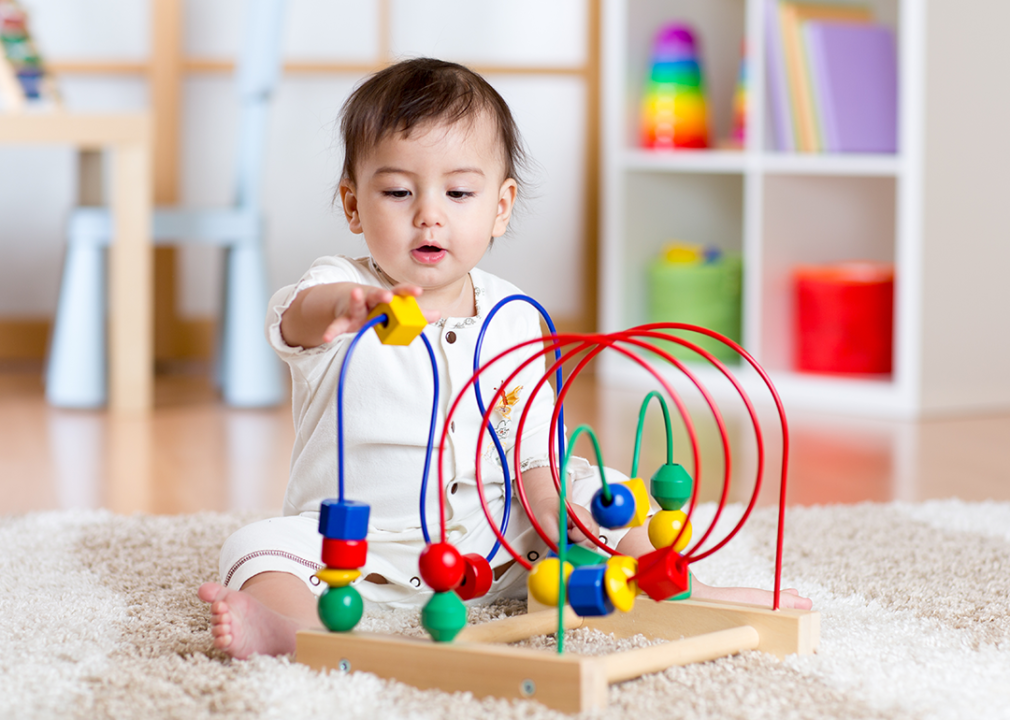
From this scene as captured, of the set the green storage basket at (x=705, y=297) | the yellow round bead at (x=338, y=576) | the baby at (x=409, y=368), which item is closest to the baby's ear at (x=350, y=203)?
the baby at (x=409, y=368)

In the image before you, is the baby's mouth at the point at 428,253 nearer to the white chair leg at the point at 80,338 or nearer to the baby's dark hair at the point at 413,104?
the baby's dark hair at the point at 413,104

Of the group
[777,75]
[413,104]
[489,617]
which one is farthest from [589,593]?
[777,75]

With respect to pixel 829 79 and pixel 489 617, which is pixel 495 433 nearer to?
pixel 489 617

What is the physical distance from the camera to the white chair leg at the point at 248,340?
2162mm

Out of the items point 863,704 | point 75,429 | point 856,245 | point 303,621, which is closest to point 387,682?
point 303,621

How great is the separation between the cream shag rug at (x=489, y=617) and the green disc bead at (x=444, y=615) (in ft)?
0.12

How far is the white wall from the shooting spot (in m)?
2.59

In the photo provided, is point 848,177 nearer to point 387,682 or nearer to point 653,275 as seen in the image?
point 653,275

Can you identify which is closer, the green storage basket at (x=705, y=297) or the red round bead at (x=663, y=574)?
the red round bead at (x=663, y=574)

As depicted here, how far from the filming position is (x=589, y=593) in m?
0.69

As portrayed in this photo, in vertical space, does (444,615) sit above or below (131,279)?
below

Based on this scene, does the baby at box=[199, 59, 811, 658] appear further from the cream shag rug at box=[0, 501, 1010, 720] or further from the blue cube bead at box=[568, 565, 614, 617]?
the blue cube bead at box=[568, 565, 614, 617]

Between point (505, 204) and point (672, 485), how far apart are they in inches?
11.8

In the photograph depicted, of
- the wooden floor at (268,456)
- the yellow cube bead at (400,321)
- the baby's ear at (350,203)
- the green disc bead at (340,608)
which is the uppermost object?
the baby's ear at (350,203)
